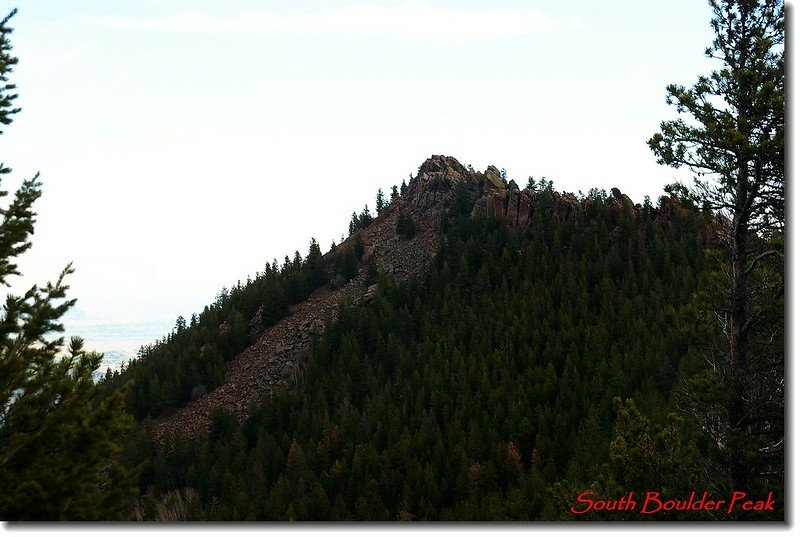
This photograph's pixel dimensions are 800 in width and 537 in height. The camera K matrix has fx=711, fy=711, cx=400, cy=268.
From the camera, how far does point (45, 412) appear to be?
47.5ft

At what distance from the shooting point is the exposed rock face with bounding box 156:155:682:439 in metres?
89.3

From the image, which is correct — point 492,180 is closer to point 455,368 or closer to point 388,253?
point 388,253

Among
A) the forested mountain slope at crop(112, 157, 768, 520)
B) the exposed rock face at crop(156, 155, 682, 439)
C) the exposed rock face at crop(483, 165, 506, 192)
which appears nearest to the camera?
the forested mountain slope at crop(112, 157, 768, 520)

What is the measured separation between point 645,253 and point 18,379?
88050 millimetres

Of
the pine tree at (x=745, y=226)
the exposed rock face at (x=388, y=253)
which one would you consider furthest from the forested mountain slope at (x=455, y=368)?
the pine tree at (x=745, y=226)

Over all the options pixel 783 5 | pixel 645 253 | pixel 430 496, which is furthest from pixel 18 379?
pixel 645 253

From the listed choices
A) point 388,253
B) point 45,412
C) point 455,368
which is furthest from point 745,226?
point 388,253

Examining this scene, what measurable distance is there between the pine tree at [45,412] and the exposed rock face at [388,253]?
69604mm

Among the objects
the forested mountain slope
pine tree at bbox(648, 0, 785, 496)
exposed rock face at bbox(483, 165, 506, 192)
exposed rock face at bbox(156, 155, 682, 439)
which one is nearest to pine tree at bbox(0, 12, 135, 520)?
pine tree at bbox(648, 0, 785, 496)

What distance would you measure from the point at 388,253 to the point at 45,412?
92464mm

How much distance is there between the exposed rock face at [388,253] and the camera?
89312 millimetres

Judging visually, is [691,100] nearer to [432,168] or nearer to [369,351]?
[369,351]

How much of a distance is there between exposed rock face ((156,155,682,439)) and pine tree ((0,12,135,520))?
69.6 metres

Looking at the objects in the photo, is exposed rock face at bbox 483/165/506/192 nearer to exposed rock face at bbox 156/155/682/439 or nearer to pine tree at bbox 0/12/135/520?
exposed rock face at bbox 156/155/682/439
